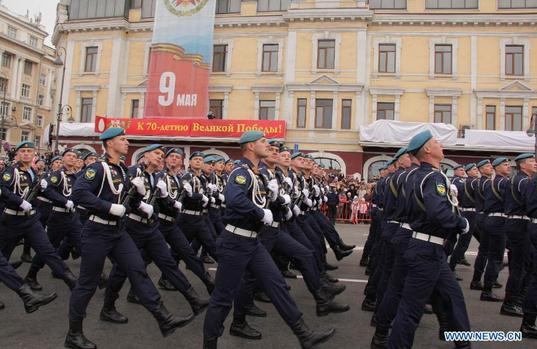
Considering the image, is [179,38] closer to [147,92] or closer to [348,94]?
[147,92]

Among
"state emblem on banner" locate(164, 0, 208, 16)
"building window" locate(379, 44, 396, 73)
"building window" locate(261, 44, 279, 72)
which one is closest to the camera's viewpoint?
"building window" locate(379, 44, 396, 73)

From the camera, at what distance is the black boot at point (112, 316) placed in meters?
5.18

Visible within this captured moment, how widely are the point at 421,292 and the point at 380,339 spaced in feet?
2.83

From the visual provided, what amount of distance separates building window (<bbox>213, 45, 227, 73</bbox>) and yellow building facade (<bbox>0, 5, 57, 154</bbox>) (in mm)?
40142

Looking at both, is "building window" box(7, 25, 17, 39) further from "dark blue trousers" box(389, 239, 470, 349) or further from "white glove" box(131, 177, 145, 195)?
"dark blue trousers" box(389, 239, 470, 349)

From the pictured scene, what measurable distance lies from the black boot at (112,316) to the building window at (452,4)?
25229 mm

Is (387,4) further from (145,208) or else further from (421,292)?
(421,292)

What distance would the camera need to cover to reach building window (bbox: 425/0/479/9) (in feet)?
81.3

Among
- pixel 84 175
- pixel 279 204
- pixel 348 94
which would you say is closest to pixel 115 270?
pixel 84 175

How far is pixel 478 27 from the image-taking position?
2447cm

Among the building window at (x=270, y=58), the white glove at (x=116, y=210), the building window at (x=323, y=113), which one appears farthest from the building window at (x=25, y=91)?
the white glove at (x=116, y=210)

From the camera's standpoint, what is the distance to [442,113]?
24719 millimetres

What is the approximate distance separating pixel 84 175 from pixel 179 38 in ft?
76.0

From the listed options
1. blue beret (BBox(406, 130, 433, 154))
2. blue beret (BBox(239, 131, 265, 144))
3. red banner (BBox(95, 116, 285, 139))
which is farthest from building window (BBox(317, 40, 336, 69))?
blue beret (BBox(406, 130, 433, 154))
